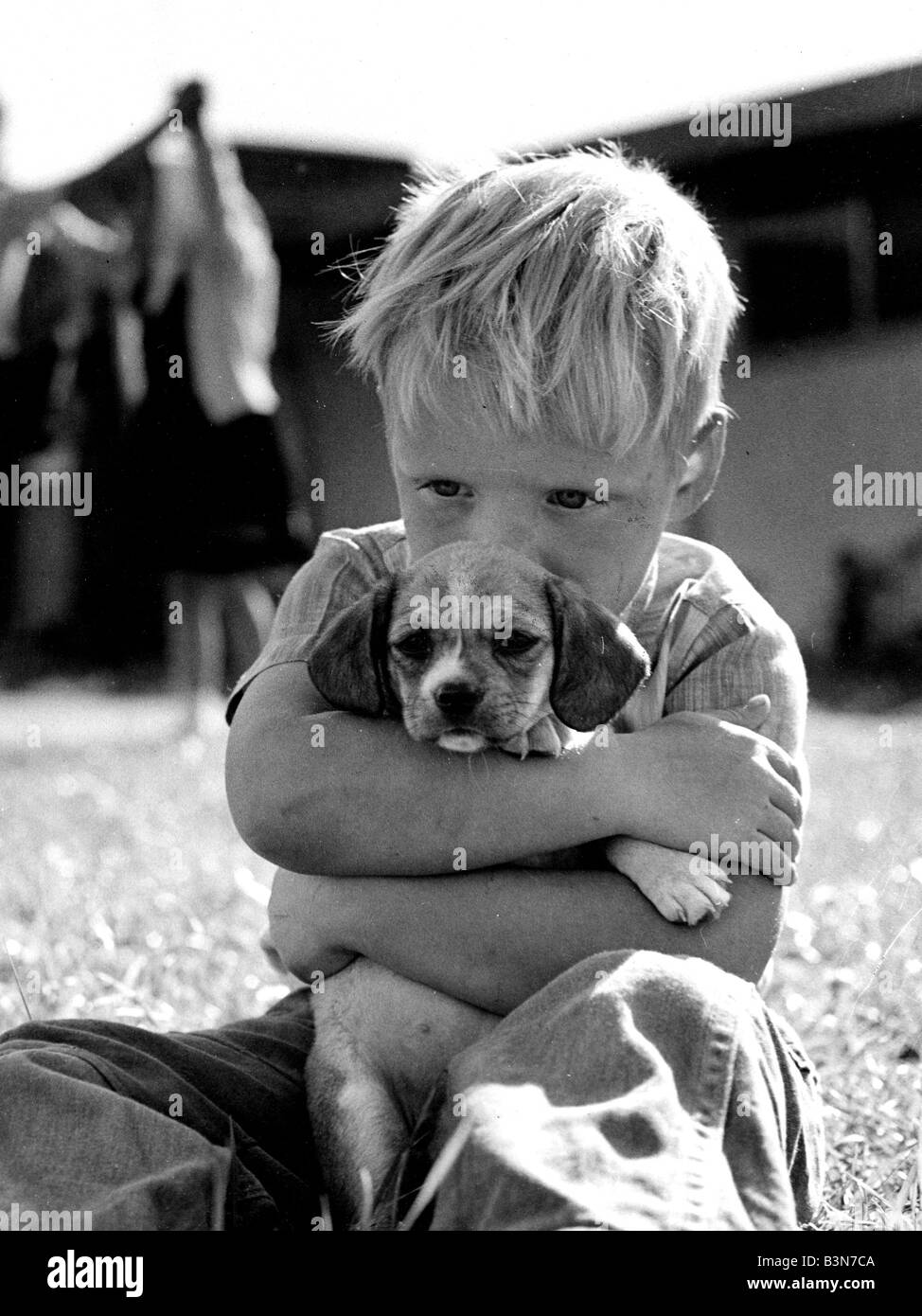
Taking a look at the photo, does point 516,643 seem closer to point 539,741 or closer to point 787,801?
point 539,741

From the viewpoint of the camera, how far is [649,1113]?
1.88 metres

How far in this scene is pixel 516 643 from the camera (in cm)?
249

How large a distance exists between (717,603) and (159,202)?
18.1 ft

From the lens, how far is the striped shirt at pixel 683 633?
264cm

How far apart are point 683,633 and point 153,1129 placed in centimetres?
119

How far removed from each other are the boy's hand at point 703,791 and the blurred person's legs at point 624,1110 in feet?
0.97

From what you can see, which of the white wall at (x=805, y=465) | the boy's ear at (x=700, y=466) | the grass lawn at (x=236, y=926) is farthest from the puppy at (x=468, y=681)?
the white wall at (x=805, y=465)

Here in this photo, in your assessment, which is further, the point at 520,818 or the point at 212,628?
Answer: the point at 212,628

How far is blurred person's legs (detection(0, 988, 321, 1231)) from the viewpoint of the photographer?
81.0 inches

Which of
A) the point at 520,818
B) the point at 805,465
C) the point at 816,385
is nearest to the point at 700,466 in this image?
the point at 520,818

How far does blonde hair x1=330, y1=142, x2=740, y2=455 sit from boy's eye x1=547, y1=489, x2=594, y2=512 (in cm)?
8

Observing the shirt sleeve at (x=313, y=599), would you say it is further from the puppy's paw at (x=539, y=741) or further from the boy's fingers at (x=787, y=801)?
the boy's fingers at (x=787, y=801)

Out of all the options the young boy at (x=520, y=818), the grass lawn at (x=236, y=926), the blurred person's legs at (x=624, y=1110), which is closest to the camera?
the blurred person's legs at (x=624, y=1110)
